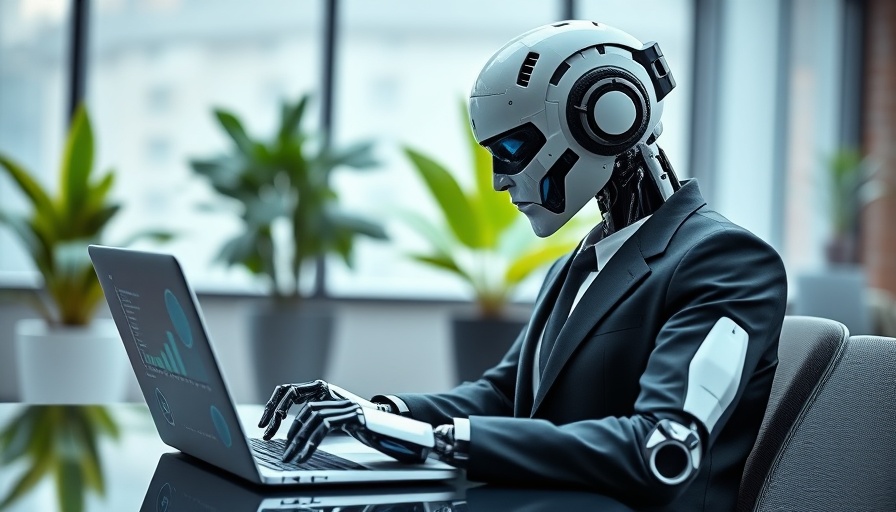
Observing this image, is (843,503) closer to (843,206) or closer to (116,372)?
(116,372)

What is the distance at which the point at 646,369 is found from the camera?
1108 mm

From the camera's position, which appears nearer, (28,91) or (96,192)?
(96,192)

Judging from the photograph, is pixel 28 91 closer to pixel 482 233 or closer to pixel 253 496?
pixel 482 233

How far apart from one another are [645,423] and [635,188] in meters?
0.35

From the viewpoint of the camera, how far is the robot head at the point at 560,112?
123 cm

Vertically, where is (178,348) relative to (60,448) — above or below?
above

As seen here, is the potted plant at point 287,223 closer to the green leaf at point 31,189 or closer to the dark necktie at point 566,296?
the green leaf at point 31,189

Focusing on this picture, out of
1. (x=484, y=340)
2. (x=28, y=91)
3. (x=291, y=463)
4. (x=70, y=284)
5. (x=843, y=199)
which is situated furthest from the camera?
(x=843, y=199)

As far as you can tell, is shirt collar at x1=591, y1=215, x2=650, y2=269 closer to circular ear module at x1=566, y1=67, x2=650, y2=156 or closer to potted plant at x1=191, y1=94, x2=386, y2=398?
circular ear module at x1=566, y1=67, x2=650, y2=156

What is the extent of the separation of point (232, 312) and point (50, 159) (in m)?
1.20

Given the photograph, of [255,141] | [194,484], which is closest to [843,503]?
[194,484]

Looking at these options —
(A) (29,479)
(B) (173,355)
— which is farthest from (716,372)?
(A) (29,479)

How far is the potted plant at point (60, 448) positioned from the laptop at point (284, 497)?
69 mm

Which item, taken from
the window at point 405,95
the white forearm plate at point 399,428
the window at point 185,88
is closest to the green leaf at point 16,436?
the white forearm plate at point 399,428
